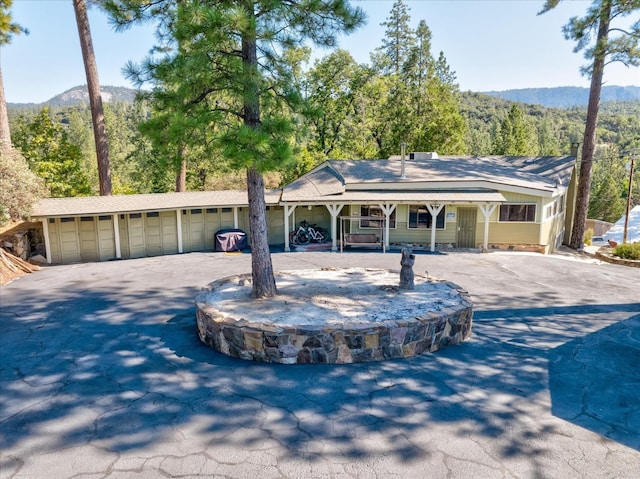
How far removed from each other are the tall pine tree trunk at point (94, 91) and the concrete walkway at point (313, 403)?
9018mm

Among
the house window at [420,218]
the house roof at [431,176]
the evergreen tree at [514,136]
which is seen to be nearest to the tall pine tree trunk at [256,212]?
the house roof at [431,176]

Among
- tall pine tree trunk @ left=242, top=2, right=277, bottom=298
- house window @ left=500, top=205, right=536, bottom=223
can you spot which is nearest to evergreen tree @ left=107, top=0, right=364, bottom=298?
tall pine tree trunk @ left=242, top=2, right=277, bottom=298

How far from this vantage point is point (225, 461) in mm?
4277

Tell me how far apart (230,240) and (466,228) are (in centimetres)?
929

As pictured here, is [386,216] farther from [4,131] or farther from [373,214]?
[4,131]

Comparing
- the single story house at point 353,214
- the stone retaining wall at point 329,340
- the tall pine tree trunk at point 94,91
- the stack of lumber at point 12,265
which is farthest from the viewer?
the tall pine tree trunk at point 94,91

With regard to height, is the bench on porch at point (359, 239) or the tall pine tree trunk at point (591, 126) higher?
the tall pine tree trunk at point (591, 126)

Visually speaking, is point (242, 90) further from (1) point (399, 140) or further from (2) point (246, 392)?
(1) point (399, 140)

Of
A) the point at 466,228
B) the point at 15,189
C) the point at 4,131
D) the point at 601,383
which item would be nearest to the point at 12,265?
the point at 15,189

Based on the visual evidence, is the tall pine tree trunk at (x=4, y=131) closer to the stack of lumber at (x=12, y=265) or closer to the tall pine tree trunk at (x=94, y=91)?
the tall pine tree trunk at (x=94, y=91)

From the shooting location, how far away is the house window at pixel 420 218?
56.2 feet

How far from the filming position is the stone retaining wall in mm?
6555

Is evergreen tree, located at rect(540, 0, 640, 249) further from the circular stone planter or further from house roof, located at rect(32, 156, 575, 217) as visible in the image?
the circular stone planter

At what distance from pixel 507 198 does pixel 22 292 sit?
16.1 metres
